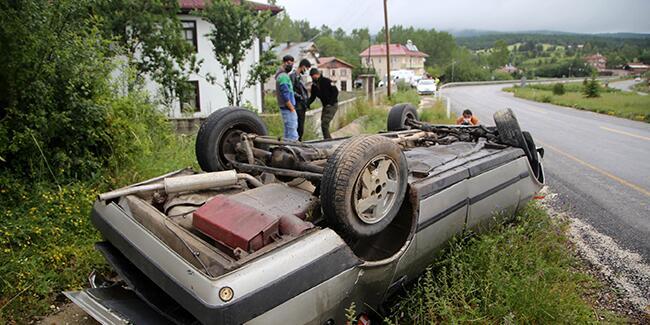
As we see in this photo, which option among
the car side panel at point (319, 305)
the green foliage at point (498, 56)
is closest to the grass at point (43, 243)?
the car side panel at point (319, 305)

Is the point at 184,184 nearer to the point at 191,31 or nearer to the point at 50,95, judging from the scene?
the point at 50,95

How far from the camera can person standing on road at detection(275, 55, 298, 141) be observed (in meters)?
7.17

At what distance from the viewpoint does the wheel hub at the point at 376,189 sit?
8.73 feet

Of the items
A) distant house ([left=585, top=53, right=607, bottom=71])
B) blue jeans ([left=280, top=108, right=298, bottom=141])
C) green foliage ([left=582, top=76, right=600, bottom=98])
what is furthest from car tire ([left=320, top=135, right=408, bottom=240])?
distant house ([left=585, top=53, right=607, bottom=71])

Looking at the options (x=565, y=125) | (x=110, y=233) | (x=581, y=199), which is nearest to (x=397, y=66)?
(x=565, y=125)

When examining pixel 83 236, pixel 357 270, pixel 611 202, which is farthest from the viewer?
pixel 611 202

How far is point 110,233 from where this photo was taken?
273 centimetres

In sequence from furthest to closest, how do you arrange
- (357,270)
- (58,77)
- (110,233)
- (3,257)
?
(58,77)
(3,257)
(110,233)
(357,270)

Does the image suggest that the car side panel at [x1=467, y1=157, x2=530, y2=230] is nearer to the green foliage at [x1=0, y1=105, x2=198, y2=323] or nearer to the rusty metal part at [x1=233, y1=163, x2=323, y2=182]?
the rusty metal part at [x1=233, y1=163, x2=323, y2=182]

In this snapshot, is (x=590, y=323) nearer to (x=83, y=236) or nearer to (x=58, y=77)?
(x=83, y=236)

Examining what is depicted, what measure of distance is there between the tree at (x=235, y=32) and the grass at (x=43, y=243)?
27.0 ft

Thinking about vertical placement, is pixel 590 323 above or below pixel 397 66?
below

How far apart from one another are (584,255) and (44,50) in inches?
217

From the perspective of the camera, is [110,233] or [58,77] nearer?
[110,233]
